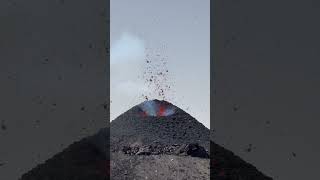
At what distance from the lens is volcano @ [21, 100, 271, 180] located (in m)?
9.64

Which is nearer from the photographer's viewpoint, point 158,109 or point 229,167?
point 229,167

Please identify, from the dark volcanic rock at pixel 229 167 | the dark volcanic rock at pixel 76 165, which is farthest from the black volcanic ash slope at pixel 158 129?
the dark volcanic rock at pixel 229 167

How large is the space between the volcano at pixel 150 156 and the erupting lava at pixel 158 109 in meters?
0.04

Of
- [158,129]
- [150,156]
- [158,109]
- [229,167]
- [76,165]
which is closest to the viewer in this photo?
[76,165]

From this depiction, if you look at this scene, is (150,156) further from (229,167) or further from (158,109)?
(158,109)

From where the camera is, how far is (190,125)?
1784 cm

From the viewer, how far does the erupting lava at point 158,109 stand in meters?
18.3

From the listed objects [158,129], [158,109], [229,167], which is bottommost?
[229,167]

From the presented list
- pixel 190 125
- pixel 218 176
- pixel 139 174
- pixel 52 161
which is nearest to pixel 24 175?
pixel 52 161

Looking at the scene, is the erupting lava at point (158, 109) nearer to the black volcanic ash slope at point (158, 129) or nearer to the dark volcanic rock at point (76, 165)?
the black volcanic ash slope at point (158, 129)

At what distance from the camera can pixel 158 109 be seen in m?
18.4

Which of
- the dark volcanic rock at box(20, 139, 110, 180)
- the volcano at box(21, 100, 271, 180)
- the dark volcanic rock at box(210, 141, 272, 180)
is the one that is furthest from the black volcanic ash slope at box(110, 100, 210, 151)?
the dark volcanic rock at box(210, 141, 272, 180)

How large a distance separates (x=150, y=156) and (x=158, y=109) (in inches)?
225

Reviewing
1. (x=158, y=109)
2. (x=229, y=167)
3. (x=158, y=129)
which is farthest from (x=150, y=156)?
(x=158, y=109)
